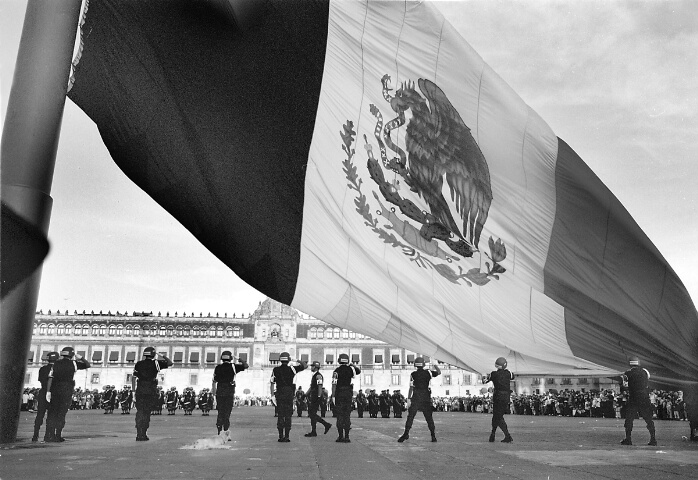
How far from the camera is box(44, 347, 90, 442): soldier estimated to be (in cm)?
973

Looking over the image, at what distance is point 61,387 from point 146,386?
1.54 metres

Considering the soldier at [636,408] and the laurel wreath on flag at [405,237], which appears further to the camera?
the soldier at [636,408]

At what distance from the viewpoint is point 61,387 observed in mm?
10250

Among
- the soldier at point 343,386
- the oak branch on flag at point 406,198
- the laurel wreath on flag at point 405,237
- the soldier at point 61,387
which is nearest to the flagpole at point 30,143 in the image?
the oak branch on flag at point 406,198

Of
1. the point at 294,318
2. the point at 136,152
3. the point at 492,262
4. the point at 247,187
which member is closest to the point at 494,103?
the point at 492,262

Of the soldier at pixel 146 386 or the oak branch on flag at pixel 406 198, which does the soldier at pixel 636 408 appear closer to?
the oak branch on flag at pixel 406 198

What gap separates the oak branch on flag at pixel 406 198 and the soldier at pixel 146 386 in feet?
15.4

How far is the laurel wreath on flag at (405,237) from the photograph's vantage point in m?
7.42

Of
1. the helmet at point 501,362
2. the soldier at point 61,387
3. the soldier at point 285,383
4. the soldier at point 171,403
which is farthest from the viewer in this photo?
the soldier at point 171,403

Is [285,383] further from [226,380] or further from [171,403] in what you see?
[171,403]

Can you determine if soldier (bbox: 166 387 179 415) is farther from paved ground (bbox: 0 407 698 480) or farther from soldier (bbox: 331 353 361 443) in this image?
paved ground (bbox: 0 407 698 480)

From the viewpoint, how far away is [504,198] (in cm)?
762

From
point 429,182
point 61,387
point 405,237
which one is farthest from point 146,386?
point 429,182

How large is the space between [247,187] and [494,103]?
298 cm
